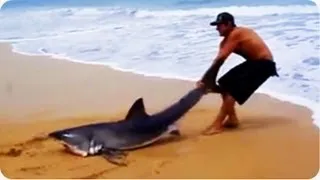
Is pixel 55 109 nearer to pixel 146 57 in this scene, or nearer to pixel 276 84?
pixel 146 57

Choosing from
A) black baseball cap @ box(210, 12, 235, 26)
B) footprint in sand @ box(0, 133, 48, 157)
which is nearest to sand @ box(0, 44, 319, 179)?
footprint in sand @ box(0, 133, 48, 157)

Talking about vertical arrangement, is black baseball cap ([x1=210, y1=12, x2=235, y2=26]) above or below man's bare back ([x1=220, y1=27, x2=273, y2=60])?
above

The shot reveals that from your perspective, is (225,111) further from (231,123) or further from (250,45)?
(250,45)

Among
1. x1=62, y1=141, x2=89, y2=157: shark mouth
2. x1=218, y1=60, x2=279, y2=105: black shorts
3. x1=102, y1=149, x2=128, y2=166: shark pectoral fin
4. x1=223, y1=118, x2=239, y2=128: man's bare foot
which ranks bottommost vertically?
x1=102, y1=149, x2=128, y2=166: shark pectoral fin

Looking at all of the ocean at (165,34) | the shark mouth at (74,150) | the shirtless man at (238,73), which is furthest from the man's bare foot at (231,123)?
the shark mouth at (74,150)

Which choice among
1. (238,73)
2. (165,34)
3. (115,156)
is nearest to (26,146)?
(115,156)

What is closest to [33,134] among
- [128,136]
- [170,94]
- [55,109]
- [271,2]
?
[55,109]

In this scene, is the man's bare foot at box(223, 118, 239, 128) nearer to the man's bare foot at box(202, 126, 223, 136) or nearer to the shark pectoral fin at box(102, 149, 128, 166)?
the man's bare foot at box(202, 126, 223, 136)
